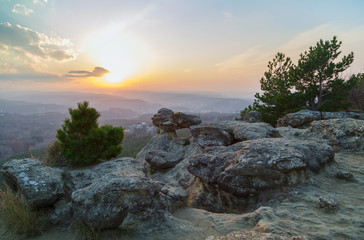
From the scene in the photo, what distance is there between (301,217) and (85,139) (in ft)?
39.1

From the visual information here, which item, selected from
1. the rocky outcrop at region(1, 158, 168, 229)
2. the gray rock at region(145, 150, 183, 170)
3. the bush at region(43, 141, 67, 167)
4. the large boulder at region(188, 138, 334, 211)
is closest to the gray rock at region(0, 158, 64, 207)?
the rocky outcrop at region(1, 158, 168, 229)

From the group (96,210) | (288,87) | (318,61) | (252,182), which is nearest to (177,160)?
(252,182)

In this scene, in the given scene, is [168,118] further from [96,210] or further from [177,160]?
[96,210]

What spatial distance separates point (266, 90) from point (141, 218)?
1091 inches

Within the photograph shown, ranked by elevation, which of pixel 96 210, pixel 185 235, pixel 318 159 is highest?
pixel 318 159

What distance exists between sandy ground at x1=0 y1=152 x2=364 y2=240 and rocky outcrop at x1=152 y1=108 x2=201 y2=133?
14.5 metres

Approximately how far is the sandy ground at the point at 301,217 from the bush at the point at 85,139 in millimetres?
5870

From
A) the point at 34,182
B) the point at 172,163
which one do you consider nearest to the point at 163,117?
the point at 172,163

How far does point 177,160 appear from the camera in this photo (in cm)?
1606

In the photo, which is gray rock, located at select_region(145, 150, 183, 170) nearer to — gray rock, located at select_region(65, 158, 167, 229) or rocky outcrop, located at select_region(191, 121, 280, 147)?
rocky outcrop, located at select_region(191, 121, 280, 147)

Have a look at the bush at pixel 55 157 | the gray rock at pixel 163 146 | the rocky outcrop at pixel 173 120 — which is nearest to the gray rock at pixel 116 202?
the bush at pixel 55 157

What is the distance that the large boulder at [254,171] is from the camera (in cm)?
624

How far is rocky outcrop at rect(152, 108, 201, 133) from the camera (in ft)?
67.5

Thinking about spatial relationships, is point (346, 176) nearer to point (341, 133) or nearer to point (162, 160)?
point (341, 133)
